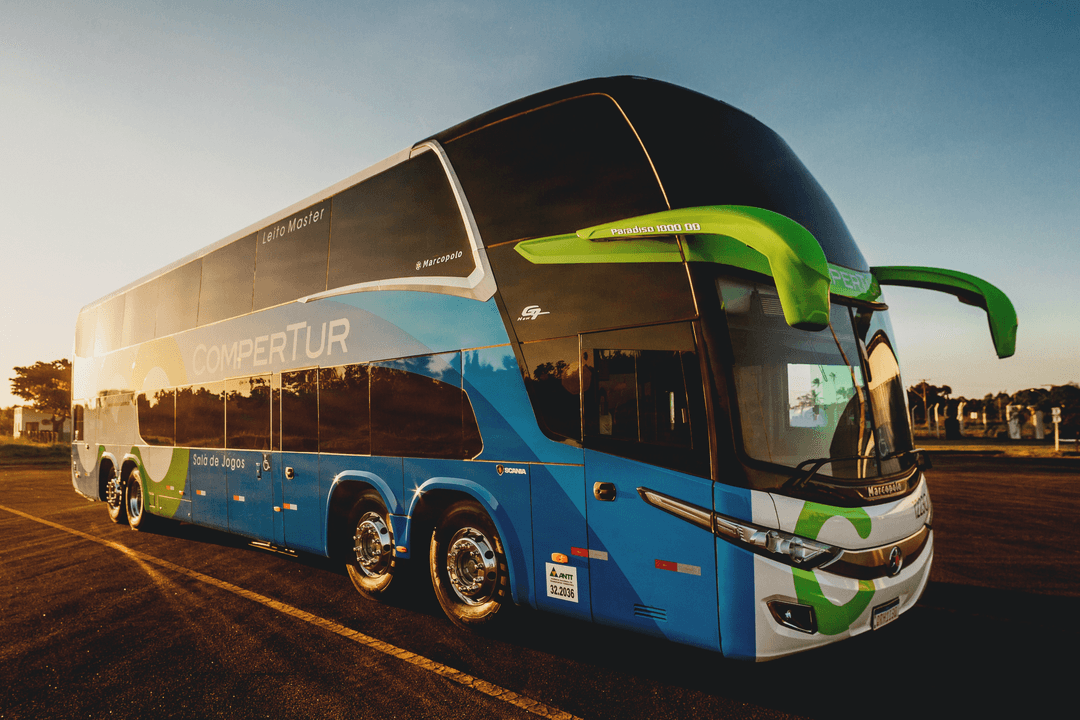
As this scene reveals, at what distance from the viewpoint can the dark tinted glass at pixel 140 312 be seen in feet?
33.6

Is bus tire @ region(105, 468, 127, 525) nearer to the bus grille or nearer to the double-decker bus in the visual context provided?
the double-decker bus

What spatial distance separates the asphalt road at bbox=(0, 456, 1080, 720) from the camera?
3896 millimetres

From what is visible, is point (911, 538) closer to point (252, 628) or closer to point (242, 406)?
point (252, 628)

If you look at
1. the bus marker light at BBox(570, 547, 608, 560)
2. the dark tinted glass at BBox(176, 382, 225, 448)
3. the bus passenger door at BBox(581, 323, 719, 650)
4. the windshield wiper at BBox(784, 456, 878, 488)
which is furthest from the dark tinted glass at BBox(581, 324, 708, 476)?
the dark tinted glass at BBox(176, 382, 225, 448)

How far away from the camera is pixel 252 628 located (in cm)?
542

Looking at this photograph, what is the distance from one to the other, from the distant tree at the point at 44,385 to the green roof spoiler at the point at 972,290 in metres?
70.7

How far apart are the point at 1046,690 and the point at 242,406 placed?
8085mm

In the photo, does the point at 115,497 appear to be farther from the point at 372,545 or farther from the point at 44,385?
the point at 44,385

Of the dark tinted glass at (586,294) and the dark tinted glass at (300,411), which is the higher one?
the dark tinted glass at (586,294)

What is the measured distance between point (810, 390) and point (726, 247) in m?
1.07

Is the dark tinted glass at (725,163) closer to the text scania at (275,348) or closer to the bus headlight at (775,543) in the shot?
the bus headlight at (775,543)

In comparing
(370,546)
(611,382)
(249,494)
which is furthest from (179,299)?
(611,382)

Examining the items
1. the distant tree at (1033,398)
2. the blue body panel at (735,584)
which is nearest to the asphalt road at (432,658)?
the blue body panel at (735,584)

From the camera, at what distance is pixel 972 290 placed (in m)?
5.07
